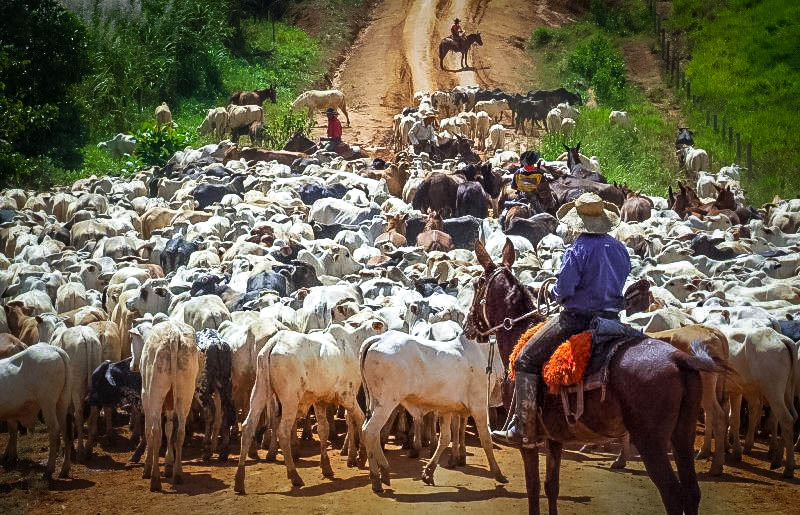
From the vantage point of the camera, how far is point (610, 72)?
160 feet

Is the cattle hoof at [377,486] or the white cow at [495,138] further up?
the white cow at [495,138]

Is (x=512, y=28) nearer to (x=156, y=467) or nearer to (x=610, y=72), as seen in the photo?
(x=610, y=72)

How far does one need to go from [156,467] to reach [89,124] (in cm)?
3066

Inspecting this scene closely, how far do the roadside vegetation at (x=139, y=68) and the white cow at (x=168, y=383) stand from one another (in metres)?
13.5

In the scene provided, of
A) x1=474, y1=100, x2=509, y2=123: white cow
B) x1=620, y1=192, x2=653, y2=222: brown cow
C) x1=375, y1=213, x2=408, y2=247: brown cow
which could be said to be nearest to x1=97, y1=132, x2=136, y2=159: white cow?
x1=474, y1=100, x2=509, y2=123: white cow

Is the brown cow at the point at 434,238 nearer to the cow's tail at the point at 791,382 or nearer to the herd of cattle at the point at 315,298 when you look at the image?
the herd of cattle at the point at 315,298

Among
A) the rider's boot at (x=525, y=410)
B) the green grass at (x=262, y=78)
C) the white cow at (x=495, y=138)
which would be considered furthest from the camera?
the white cow at (x=495, y=138)

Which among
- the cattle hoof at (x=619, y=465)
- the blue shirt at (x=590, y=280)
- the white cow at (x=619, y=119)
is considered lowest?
the cattle hoof at (x=619, y=465)

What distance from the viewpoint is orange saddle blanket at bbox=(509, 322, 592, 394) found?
341 inches

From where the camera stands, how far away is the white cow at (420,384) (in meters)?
11.5

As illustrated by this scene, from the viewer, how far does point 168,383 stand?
1242 cm

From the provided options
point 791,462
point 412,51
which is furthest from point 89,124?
point 791,462

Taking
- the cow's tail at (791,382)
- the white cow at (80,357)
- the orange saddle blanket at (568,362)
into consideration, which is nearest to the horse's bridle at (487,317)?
the orange saddle blanket at (568,362)

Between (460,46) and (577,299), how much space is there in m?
41.9
